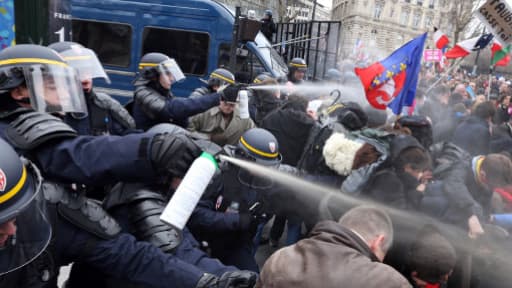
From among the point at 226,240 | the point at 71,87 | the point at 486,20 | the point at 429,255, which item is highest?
the point at 486,20

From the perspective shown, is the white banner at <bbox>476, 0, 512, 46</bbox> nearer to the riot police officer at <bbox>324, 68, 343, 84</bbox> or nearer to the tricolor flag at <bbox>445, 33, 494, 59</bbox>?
the tricolor flag at <bbox>445, 33, 494, 59</bbox>

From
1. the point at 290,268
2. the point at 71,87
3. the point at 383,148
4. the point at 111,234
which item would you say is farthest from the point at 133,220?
the point at 383,148

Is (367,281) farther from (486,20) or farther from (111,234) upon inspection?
(486,20)

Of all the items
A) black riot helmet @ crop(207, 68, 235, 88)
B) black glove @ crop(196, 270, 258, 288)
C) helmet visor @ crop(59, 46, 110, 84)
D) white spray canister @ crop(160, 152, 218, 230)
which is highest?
helmet visor @ crop(59, 46, 110, 84)

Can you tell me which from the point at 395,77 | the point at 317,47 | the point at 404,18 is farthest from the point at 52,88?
the point at 404,18

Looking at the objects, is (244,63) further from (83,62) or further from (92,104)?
(83,62)

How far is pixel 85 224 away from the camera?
1.79 metres

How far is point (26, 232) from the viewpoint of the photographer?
1487 mm

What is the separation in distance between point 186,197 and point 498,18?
19.3ft

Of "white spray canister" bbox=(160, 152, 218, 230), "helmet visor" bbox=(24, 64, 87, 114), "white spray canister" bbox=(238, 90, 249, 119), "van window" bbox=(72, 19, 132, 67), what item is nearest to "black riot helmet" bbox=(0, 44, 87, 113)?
"helmet visor" bbox=(24, 64, 87, 114)

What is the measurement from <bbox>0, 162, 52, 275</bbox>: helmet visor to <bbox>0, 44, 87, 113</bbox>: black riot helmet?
594mm

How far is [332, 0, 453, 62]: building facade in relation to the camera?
209 ft

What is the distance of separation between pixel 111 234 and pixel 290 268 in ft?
2.96

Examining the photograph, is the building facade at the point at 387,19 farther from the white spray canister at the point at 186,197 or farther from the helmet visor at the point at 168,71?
the white spray canister at the point at 186,197
